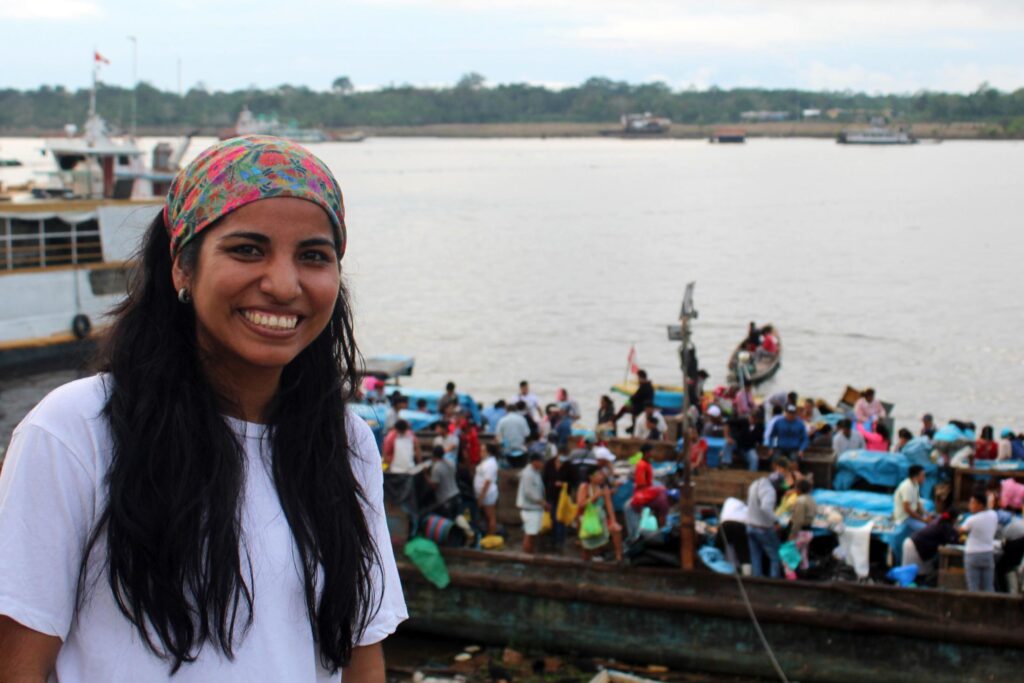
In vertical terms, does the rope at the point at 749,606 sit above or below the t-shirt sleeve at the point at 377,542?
below

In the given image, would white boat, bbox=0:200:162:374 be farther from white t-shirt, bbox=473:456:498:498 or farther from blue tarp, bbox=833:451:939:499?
blue tarp, bbox=833:451:939:499

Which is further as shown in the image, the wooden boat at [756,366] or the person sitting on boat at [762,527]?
the wooden boat at [756,366]

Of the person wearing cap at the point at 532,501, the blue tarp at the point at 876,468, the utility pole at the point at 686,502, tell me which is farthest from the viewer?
the blue tarp at the point at 876,468

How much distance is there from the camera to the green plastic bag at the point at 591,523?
13.5 m

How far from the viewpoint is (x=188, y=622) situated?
189cm

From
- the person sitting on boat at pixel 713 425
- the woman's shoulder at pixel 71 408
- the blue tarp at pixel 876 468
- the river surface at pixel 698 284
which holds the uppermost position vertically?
the woman's shoulder at pixel 71 408

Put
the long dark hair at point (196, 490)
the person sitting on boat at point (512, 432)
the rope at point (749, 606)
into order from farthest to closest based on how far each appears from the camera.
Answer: the person sitting on boat at point (512, 432), the rope at point (749, 606), the long dark hair at point (196, 490)

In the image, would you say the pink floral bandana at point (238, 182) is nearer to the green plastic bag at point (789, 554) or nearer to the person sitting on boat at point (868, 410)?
the green plastic bag at point (789, 554)

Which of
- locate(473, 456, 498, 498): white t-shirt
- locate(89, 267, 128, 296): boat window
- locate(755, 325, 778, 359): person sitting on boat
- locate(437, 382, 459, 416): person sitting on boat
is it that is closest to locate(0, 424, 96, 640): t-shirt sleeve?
locate(473, 456, 498, 498): white t-shirt

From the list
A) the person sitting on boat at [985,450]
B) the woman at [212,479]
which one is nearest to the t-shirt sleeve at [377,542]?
the woman at [212,479]

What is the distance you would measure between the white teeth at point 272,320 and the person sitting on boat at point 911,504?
460 inches

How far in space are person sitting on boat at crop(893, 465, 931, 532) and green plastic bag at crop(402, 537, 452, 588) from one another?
4846mm

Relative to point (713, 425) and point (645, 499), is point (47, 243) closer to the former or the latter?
Result: point (713, 425)

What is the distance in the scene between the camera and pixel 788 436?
16562mm
